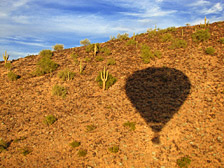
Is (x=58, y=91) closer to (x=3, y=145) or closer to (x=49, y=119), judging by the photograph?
(x=49, y=119)

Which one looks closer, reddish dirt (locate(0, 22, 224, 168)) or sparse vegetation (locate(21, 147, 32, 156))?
reddish dirt (locate(0, 22, 224, 168))

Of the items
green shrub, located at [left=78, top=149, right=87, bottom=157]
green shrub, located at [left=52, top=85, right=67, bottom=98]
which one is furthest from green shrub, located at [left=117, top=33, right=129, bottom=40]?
green shrub, located at [left=78, top=149, right=87, bottom=157]

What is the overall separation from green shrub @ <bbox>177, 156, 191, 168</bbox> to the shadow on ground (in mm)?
1540

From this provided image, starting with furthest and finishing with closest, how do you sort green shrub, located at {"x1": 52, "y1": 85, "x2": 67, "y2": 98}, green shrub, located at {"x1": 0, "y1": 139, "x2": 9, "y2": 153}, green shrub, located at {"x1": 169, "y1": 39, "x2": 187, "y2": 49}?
green shrub, located at {"x1": 169, "y1": 39, "x2": 187, "y2": 49} → green shrub, located at {"x1": 52, "y1": 85, "x2": 67, "y2": 98} → green shrub, located at {"x1": 0, "y1": 139, "x2": 9, "y2": 153}

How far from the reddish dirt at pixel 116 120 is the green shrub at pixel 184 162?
0.59 ft

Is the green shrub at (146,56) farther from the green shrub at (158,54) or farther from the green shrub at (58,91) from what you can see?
the green shrub at (58,91)

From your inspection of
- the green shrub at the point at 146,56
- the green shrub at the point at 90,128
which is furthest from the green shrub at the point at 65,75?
the green shrub at the point at 90,128

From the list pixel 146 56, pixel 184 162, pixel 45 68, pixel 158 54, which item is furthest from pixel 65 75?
pixel 184 162

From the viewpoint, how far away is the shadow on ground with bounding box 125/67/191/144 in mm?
11536

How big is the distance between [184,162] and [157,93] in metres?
6.75

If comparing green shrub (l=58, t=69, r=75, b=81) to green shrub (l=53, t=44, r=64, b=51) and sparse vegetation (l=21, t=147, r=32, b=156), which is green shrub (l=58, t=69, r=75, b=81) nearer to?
sparse vegetation (l=21, t=147, r=32, b=156)

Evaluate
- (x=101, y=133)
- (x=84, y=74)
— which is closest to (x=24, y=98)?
(x=84, y=74)

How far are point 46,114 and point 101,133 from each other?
5.44 metres

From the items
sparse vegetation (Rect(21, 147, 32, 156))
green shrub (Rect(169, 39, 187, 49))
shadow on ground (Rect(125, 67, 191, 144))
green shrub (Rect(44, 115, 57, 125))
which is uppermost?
green shrub (Rect(169, 39, 187, 49))
